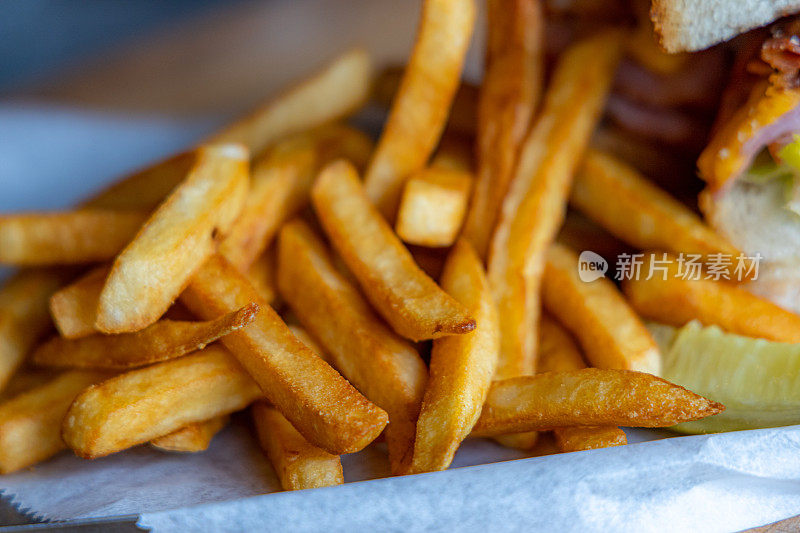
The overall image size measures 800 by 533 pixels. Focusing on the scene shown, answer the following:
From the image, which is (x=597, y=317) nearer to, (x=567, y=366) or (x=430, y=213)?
(x=567, y=366)

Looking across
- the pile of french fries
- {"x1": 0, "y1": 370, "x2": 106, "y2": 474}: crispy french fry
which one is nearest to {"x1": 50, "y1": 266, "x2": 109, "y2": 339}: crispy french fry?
the pile of french fries

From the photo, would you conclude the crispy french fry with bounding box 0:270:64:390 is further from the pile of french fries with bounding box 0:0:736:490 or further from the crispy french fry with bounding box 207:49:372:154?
the crispy french fry with bounding box 207:49:372:154

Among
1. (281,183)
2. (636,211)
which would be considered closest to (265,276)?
(281,183)

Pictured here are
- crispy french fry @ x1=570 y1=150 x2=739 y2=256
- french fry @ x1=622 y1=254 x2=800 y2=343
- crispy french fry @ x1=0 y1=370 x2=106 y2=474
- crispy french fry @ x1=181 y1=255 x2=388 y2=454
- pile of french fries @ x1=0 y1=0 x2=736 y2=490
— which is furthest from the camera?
crispy french fry @ x1=570 y1=150 x2=739 y2=256

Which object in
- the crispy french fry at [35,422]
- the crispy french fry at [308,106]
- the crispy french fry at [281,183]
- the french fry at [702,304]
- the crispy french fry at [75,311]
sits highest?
the crispy french fry at [308,106]

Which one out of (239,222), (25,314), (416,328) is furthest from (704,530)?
(25,314)

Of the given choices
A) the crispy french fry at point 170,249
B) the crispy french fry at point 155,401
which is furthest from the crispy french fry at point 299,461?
the crispy french fry at point 170,249

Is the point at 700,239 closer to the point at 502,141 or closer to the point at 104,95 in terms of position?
the point at 502,141

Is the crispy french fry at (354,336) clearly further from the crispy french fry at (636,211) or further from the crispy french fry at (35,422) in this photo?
the crispy french fry at (636,211)
